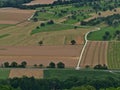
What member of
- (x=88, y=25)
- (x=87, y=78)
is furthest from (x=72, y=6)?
(x=87, y=78)

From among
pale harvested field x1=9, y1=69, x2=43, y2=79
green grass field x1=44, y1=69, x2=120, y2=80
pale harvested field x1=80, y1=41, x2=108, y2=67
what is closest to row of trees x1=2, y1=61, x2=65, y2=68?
green grass field x1=44, y1=69, x2=120, y2=80

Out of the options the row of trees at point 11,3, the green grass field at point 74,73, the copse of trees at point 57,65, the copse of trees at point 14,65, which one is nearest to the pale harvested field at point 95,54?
the copse of trees at point 57,65

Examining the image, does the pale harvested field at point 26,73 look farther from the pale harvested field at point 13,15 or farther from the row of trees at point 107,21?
the row of trees at point 107,21

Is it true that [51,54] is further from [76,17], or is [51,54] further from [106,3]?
[106,3]

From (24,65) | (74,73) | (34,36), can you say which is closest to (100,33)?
(34,36)

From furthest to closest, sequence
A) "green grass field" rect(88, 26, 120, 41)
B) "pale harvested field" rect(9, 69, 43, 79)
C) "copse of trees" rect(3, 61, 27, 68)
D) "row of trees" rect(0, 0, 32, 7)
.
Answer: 1. "row of trees" rect(0, 0, 32, 7)
2. "green grass field" rect(88, 26, 120, 41)
3. "copse of trees" rect(3, 61, 27, 68)
4. "pale harvested field" rect(9, 69, 43, 79)

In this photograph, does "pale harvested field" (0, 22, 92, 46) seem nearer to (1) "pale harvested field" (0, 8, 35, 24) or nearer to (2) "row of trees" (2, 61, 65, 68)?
(1) "pale harvested field" (0, 8, 35, 24)
